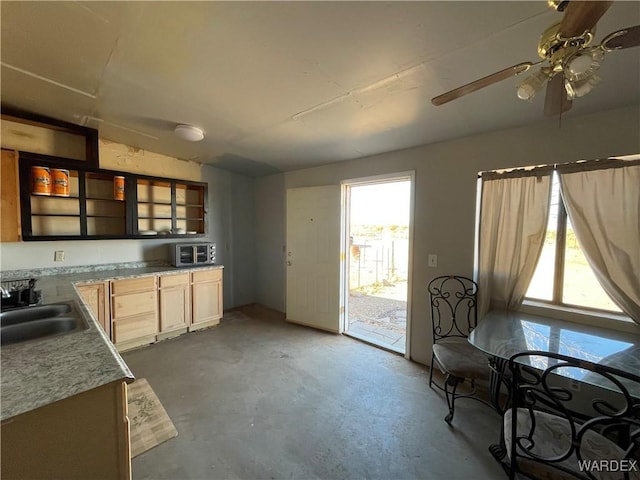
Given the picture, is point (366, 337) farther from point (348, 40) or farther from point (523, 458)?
point (348, 40)

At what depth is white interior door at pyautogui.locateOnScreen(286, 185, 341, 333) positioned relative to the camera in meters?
3.49

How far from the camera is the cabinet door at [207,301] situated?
139 inches

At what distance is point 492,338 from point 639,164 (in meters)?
1.53

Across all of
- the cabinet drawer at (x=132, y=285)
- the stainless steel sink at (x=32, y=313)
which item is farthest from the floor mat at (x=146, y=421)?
the cabinet drawer at (x=132, y=285)

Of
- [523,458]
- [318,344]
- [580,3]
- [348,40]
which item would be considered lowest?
[318,344]

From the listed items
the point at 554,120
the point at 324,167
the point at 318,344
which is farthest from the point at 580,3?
the point at 318,344

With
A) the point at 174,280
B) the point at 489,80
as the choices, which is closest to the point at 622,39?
the point at 489,80

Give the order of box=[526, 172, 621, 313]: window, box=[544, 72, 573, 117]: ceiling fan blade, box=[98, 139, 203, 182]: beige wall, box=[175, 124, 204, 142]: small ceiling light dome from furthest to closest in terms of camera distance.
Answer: box=[98, 139, 203, 182]: beige wall, box=[175, 124, 204, 142]: small ceiling light dome, box=[526, 172, 621, 313]: window, box=[544, 72, 573, 117]: ceiling fan blade

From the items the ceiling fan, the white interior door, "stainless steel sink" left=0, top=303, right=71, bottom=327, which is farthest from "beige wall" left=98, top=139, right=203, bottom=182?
the ceiling fan

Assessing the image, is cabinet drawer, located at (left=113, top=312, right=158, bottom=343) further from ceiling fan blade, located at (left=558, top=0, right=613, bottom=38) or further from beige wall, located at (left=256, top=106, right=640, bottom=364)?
ceiling fan blade, located at (left=558, top=0, right=613, bottom=38)

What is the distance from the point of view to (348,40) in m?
1.39

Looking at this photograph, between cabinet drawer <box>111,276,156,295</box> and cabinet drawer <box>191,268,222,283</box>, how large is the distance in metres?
0.51

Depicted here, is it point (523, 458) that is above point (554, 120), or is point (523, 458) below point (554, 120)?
below

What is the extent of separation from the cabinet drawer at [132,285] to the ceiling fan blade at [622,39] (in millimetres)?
3925
